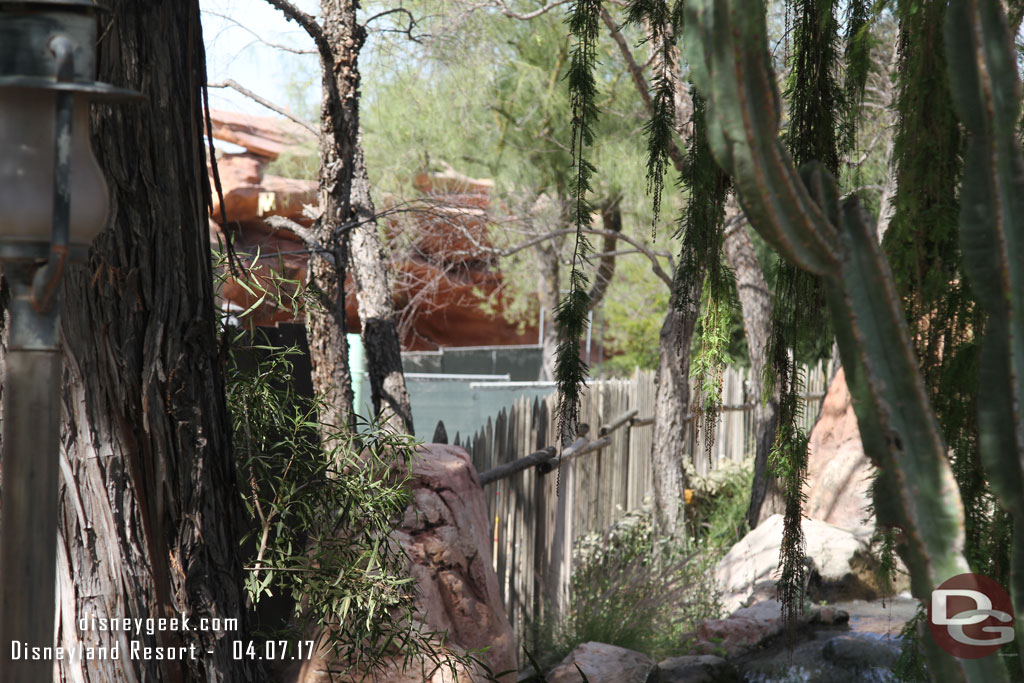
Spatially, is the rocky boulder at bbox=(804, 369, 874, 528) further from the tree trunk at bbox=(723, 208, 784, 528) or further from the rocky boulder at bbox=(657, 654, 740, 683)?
the rocky boulder at bbox=(657, 654, 740, 683)

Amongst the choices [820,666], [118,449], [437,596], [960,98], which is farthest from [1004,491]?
[820,666]

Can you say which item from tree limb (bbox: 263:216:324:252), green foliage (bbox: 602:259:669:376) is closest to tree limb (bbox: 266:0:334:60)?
tree limb (bbox: 263:216:324:252)

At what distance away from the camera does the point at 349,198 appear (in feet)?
17.7

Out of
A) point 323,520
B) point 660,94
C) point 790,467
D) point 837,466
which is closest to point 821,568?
point 837,466

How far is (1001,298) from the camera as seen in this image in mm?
1273

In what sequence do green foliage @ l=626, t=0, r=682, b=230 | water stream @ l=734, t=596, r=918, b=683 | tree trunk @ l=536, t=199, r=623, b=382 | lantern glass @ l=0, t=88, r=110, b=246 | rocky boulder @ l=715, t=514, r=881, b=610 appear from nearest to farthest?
lantern glass @ l=0, t=88, r=110, b=246, green foliage @ l=626, t=0, r=682, b=230, water stream @ l=734, t=596, r=918, b=683, rocky boulder @ l=715, t=514, r=881, b=610, tree trunk @ l=536, t=199, r=623, b=382

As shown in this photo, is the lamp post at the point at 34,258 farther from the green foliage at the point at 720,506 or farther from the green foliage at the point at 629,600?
the green foliage at the point at 720,506

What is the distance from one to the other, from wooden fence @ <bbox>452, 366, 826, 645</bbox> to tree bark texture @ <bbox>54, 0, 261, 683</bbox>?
55.3 inches

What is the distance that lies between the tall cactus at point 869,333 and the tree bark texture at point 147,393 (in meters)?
1.17

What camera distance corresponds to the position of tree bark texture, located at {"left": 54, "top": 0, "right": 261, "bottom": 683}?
67.6 inches

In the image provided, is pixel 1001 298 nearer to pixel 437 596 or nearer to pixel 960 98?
pixel 960 98

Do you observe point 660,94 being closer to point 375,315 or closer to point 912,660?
point 912,660

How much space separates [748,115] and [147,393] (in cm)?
131

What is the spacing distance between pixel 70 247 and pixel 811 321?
182cm
